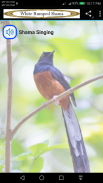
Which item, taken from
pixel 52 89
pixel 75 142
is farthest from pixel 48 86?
pixel 75 142

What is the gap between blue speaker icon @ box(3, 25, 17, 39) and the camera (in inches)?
26.6

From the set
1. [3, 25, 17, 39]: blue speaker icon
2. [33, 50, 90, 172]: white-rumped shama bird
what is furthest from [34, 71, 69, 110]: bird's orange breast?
[3, 25, 17, 39]: blue speaker icon

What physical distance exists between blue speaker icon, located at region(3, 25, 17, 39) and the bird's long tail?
1.04 feet

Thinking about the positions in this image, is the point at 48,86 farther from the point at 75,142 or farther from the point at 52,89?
the point at 75,142

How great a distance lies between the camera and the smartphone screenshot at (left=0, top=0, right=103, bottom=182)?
629mm

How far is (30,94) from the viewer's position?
2.51 feet

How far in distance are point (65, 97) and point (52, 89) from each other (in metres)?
0.07

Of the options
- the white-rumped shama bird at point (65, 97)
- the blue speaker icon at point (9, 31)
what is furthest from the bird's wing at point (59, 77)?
the blue speaker icon at point (9, 31)

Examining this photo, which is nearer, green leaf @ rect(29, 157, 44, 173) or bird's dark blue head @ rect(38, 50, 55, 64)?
green leaf @ rect(29, 157, 44, 173)

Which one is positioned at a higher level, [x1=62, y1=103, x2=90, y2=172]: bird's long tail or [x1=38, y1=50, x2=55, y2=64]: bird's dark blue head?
[x1=38, y1=50, x2=55, y2=64]: bird's dark blue head

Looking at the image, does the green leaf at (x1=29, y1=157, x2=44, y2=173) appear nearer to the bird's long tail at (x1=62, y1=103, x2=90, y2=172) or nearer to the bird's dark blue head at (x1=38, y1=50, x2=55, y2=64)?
the bird's long tail at (x1=62, y1=103, x2=90, y2=172)

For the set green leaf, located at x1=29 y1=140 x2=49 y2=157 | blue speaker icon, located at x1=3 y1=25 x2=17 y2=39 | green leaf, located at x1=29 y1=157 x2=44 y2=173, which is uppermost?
blue speaker icon, located at x1=3 y1=25 x2=17 y2=39
